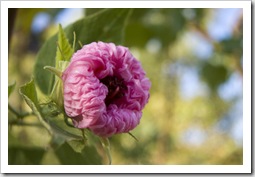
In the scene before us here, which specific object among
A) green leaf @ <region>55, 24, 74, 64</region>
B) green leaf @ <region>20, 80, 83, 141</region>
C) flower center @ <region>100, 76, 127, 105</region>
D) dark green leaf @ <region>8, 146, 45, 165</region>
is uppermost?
green leaf @ <region>55, 24, 74, 64</region>

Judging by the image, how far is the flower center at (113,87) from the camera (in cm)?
50

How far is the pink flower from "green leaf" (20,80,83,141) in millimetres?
27

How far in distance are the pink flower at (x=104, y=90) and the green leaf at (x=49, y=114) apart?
0.09 feet

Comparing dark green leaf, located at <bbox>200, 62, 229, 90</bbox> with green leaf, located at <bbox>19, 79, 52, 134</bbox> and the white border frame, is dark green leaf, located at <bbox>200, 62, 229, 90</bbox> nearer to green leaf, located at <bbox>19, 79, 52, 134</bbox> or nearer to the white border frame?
the white border frame

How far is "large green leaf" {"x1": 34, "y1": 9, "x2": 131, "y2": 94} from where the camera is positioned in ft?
2.07

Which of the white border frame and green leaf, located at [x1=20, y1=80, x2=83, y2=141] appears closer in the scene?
green leaf, located at [x1=20, y1=80, x2=83, y2=141]

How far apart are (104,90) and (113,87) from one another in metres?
0.01

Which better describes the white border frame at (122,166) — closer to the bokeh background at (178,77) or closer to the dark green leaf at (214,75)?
the bokeh background at (178,77)

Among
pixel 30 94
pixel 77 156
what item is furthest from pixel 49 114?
pixel 77 156

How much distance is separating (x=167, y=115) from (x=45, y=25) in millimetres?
522

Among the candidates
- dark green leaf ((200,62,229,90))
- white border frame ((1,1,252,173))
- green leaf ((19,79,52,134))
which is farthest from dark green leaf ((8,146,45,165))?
dark green leaf ((200,62,229,90))

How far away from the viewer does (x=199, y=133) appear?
1.56 metres

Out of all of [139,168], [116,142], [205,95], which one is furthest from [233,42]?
[205,95]

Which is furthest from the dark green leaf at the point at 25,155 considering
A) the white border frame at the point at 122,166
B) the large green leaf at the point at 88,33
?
the large green leaf at the point at 88,33
